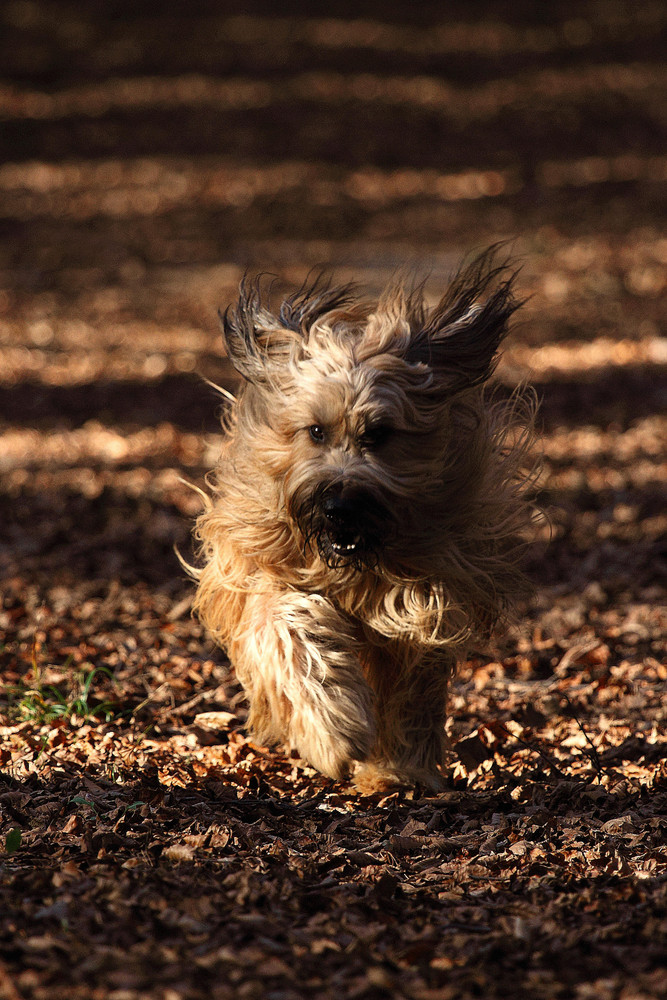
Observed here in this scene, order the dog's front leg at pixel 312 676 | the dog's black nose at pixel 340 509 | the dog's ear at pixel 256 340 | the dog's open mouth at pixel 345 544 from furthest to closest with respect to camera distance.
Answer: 1. the dog's ear at pixel 256 340
2. the dog's front leg at pixel 312 676
3. the dog's open mouth at pixel 345 544
4. the dog's black nose at pixel 340 509

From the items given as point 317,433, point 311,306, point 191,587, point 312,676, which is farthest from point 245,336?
point 191,587

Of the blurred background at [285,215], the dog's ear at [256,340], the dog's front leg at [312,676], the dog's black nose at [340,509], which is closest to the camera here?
the dog's black nose at [340,509]

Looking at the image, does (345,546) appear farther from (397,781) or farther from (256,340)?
(397,781)

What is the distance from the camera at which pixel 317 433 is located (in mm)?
4355

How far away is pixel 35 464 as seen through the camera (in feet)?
30.9

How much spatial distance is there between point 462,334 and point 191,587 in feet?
10.1

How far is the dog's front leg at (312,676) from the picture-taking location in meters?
4.45

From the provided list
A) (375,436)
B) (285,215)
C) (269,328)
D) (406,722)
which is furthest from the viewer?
(285,215)

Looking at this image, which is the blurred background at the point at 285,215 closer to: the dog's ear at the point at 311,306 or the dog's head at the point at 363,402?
the dog's head at the point at 363,402

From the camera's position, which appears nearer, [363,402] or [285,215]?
[363,402]

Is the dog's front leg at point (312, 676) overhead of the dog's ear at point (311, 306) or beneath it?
beneath

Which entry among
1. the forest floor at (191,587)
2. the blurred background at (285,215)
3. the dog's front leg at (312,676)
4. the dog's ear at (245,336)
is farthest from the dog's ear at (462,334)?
the forest floor at (191,587)

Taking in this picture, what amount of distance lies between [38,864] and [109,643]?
2.48 m

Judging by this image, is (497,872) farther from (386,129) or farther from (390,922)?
(386,129)
